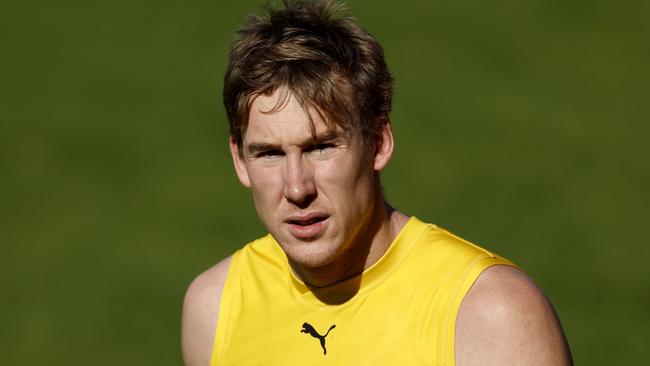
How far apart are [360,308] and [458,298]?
457mm

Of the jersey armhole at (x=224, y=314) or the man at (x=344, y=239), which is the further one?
the jersey armhole at (x=224, y=314)

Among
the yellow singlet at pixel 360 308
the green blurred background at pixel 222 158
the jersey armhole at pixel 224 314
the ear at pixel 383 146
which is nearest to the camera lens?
the yellow singlet at pixel 360 308

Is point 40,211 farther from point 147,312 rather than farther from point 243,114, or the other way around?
point 243,114

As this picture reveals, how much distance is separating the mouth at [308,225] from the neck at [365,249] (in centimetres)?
20

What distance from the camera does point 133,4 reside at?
1265 cm

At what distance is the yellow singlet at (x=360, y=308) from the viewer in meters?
3.95

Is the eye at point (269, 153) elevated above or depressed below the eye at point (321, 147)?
below

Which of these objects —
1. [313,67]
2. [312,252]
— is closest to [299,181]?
[312,252]

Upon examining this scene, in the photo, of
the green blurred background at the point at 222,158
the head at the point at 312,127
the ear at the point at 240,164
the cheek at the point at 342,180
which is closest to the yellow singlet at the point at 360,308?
the head at the point at 312,127

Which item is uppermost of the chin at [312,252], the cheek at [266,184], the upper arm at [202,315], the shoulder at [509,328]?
the cheek at [266,184]

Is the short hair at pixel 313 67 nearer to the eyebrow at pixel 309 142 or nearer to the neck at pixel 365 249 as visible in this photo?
the eyebrow at pixel 309 142

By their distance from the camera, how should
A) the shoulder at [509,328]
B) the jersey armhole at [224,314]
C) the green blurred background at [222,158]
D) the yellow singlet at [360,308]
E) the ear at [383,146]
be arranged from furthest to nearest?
the green blurred background at [222,158], the jersey armhole at [224,314], the ear at [383,146], the yellow singlet at [360,308], the shoulder at [509,328]

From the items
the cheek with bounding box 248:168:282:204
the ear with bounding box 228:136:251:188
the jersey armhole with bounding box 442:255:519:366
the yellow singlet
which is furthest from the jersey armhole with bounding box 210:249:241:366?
the jersey armhole with bounding box 442:255:519:366

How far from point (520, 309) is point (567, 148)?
715 cm
